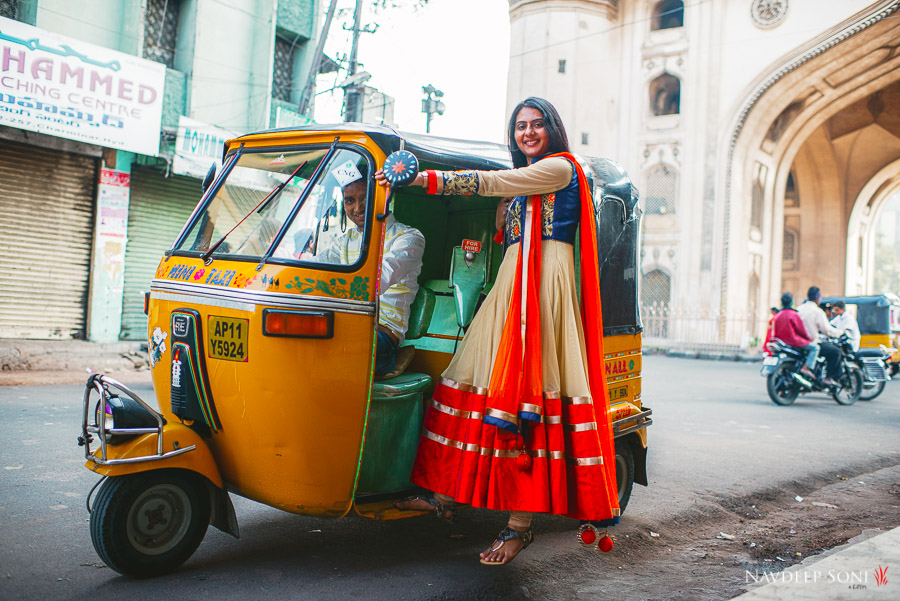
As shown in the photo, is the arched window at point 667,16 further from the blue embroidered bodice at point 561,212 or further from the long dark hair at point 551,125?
the blue embroidered bodice at point 561,212

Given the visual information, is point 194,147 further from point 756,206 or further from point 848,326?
point 756,206

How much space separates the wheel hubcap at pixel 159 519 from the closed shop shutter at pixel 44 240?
9.79 meters

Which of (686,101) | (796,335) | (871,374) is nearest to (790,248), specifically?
(686,101)

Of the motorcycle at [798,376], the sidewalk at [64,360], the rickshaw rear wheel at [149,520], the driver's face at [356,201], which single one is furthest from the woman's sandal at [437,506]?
the motorcycle at [798,376]

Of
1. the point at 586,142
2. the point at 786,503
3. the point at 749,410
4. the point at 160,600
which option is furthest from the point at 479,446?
the point at 586,142

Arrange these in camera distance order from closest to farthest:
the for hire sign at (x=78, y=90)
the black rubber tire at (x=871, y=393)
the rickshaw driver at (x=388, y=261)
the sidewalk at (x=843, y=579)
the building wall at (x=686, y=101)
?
the sidewalk at (x=843, y=579) < the rickshaw driver at (x=388, y=261) < the for hire sign at (x=78, y=90) < the black rubber tire at (x=871, y=393) < the building wall at (x=686, y=101)

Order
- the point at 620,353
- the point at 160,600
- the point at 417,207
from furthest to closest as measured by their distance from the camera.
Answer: the point at 417,207, the point at 620,353, the point at 160,600

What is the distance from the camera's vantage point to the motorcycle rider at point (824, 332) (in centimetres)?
1113

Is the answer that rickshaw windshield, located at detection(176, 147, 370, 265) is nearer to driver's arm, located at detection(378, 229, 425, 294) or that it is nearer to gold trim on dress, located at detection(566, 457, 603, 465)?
driver's arm, located at detection(378, 229, 425, 294)

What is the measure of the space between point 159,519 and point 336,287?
125 centimetres

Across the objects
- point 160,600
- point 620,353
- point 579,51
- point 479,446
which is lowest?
point 160,600

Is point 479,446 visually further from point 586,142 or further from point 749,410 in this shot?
point 586,142

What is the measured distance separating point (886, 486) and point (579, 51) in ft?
78.4

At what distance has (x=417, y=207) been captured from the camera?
4969 millimetres
